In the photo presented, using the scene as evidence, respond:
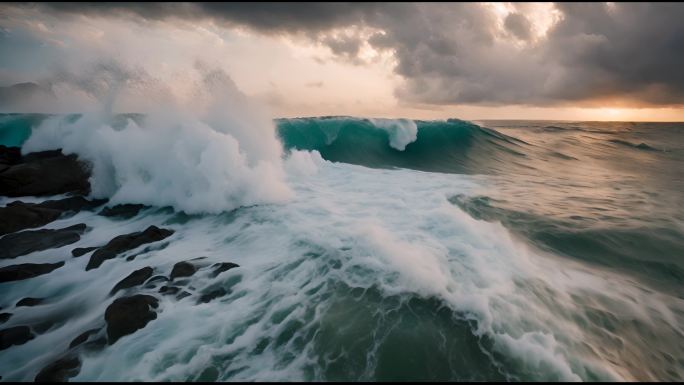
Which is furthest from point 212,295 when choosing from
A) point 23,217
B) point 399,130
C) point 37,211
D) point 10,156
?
point 399,130

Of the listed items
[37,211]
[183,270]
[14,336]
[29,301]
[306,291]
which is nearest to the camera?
[14,336]

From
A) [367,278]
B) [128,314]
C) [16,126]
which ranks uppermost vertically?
[367,278]

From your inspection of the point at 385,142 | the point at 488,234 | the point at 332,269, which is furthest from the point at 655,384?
the point at 385,142

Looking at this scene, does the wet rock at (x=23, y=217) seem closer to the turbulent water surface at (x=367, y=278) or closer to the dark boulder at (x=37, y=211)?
the dark boulder at (x=37, y=211)

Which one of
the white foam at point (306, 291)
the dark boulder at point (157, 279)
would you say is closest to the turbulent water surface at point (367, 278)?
the white foam at point (306, 291)

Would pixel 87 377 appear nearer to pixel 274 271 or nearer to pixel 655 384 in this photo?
pixel 274 271

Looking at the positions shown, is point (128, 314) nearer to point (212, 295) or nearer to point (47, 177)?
point (212, 295)
